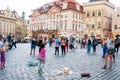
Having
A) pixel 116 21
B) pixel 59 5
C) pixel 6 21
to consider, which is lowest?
pixel 116 21

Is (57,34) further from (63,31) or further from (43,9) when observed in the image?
(43,9)

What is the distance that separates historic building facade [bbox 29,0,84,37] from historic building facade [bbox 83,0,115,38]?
1.75 metres

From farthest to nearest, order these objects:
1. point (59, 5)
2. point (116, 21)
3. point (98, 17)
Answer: point (59, 5), point (98, 17), point (116, 21)

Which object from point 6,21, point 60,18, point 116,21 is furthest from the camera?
point 6,21

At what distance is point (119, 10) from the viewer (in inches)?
2527

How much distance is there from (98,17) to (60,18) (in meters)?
9.10

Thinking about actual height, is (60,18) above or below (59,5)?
below

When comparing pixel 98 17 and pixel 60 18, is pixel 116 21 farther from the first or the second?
pixel 60 18

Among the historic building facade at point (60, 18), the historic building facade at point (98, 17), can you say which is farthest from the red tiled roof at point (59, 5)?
the historic building facade at point (98, 17)

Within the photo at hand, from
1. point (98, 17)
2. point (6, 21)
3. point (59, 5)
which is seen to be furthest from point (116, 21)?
point (6, 21)

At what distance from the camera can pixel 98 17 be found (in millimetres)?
67312

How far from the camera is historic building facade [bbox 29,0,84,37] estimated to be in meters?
66.3

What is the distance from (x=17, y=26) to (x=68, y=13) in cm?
4851

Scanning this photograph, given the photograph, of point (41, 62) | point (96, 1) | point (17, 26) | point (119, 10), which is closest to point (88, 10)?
point (96, 1)
